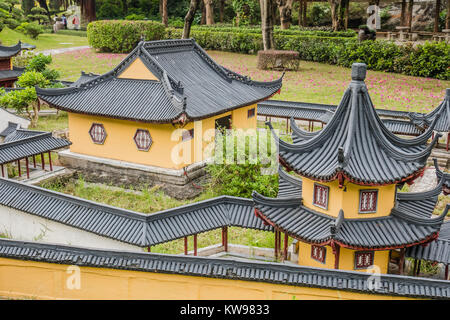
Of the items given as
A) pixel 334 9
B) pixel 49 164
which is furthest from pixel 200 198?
pixel 334 9

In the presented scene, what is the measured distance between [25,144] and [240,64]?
25795 millimetres

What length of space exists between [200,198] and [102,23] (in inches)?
1368

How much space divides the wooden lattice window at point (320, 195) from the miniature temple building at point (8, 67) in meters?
26.9

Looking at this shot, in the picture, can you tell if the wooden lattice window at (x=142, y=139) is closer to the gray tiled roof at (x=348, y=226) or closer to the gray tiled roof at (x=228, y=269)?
the gray tiled roof at (x=348, y=226)

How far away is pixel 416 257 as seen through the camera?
12156mm

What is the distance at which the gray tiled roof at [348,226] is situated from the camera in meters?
11.5

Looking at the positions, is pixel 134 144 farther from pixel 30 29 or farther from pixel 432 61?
pixel 30 29

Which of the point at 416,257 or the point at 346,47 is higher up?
the point at 346,47

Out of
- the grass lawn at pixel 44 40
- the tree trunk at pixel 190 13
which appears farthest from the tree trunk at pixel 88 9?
the tree trunk at pixel 190 13

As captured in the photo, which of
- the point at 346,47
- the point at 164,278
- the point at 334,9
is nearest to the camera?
the point at 164,278

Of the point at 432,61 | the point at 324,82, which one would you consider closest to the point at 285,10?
the point at 324,82

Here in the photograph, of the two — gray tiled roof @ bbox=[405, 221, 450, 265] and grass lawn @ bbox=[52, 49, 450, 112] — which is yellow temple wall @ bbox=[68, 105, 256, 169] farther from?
grass lawn @ bbox=[52, 49, 450, 112]
